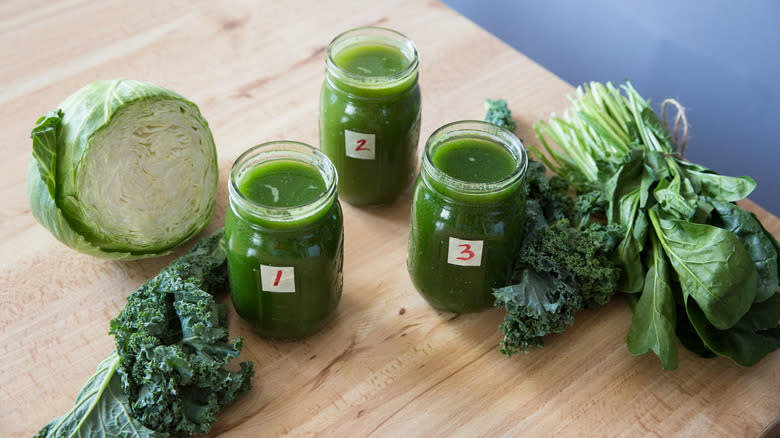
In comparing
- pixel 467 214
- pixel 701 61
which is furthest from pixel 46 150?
pixel 701 61

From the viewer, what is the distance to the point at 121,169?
1313 mm

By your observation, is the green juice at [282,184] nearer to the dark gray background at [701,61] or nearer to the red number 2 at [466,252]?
the red number 2 at [466,252]

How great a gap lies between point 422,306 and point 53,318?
2.26 ft

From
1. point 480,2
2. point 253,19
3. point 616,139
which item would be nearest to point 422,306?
point 616,139

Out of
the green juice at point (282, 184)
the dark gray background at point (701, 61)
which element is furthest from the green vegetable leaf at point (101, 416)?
the dark gray background at point (701, 61)

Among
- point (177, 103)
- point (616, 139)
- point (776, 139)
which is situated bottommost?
point (776, 139)

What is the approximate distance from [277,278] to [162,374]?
232 mm

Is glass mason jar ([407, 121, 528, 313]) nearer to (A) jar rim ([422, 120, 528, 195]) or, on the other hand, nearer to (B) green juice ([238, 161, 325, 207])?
(A) jar rim ([422, 120, 528, 195])

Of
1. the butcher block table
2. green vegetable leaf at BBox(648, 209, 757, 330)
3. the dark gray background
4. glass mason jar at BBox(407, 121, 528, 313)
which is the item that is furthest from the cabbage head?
the dark gray background

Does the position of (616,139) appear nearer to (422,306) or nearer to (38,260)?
(422,306)

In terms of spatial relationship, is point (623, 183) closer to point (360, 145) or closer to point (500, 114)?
point (500, 114)

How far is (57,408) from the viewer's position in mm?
1208

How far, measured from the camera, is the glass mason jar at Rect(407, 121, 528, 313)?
120 centimetres

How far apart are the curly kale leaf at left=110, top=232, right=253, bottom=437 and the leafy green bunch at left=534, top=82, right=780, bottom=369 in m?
0.71
